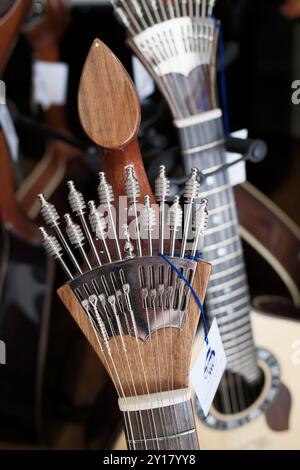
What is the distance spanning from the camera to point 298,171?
4.92 ft

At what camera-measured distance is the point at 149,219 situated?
55 cm

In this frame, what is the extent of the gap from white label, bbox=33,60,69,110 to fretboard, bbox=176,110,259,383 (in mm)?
558

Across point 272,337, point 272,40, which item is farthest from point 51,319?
point 272,40

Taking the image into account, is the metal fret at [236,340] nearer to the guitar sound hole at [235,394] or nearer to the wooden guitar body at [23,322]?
the guitar sound hole at [235,394]

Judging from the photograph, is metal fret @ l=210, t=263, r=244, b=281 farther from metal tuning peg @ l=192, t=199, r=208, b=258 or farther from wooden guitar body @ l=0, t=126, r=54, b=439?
wooden guitar body @ l=0, t=126, r=54, b=439

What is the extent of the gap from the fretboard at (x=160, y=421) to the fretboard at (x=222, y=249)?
23 cm

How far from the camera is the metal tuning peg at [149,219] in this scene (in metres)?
0.54

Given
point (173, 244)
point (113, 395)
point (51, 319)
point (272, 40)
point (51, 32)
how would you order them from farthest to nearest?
point (272, 40) → point (51, 32) → point (51, 319) → point (113, 395) → point (173, 244)

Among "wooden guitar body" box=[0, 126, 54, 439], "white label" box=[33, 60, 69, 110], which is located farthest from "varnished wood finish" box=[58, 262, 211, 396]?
"white label" box=[33, 60, 69, 110]

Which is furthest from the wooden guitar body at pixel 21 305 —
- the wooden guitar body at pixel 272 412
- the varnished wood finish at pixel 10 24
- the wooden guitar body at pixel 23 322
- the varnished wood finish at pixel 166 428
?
the varnished wood finish at pixel 166 428

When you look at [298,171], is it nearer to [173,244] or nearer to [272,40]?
[272,40]

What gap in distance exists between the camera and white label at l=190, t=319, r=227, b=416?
0.58 metres

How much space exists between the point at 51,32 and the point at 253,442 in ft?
3.10
